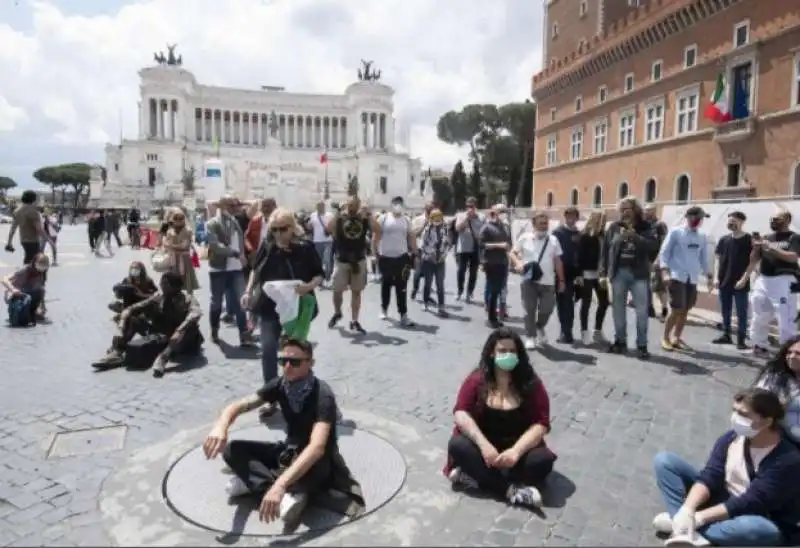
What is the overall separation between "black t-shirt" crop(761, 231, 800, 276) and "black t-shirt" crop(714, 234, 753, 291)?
1.74 ft

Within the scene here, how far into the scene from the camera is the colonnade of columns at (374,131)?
90062 mm

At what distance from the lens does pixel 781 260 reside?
6887mm

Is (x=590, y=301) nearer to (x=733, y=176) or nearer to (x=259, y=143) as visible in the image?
(x=733, y=176)

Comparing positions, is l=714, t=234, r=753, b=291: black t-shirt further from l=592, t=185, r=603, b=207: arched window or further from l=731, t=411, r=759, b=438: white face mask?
l=592, t=185, r=603, b=207: arched window

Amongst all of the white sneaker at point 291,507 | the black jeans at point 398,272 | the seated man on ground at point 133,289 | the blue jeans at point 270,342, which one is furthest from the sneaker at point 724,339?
the seated man on ground at point 133,289

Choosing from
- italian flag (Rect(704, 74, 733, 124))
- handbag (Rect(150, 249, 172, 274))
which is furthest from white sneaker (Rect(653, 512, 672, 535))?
italian flag (Rect(704, 74, 733, 124))

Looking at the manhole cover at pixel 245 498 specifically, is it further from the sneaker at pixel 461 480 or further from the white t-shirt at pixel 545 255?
the white t-shirt at pixel 545 255

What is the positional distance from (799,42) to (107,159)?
8131cm

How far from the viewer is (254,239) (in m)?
7.78

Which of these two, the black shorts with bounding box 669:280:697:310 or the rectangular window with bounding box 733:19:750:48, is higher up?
the rectangular window with bounding box 733:19:750:48

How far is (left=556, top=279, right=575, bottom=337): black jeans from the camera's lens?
784cm

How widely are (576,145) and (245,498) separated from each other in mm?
39843

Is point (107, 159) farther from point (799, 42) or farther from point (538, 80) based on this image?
point (799, 42)

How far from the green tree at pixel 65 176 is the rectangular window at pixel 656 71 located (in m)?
83.8
